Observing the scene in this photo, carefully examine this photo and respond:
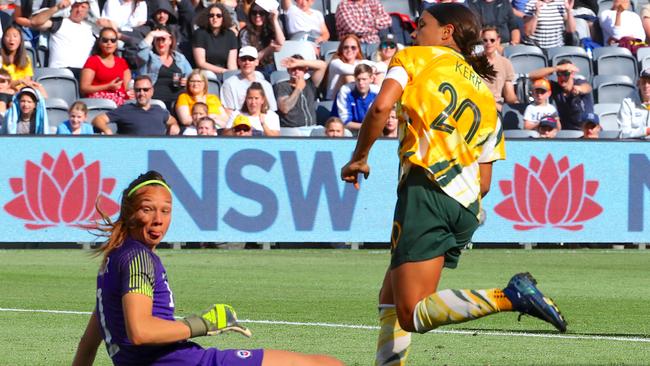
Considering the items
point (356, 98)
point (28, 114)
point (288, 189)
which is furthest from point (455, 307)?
point (356, 98)

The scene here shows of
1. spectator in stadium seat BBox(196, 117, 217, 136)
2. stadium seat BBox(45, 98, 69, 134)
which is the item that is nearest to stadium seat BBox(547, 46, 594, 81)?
spectator in stadium seat BBox(196, 117, 217, 136)

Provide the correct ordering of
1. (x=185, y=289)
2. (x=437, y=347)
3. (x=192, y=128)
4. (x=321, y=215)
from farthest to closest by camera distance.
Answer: (x=192, y=128) → (x=321, y=215) → (x=185, y=289) → (x=437, y=347)

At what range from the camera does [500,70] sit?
62.2ft

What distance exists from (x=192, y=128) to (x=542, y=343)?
30.7ft

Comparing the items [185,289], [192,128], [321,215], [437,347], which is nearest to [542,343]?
[437,347]

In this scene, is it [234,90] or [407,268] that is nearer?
[407,268]

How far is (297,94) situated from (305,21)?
98.2 inches

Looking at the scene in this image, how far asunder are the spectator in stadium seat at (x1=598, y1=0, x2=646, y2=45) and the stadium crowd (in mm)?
540

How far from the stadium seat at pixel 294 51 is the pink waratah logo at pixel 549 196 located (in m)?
4.32

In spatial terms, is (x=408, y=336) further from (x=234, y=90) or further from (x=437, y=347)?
(x=234, y=90)

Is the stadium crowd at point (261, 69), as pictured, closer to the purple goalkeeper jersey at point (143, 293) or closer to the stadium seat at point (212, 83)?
the stadium seat at point (212, 83)

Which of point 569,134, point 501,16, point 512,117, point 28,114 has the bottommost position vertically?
point 569,134

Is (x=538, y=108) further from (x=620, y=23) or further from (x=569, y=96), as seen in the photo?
(x=620, y=23)

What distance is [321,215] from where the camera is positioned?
1583 centimetres
